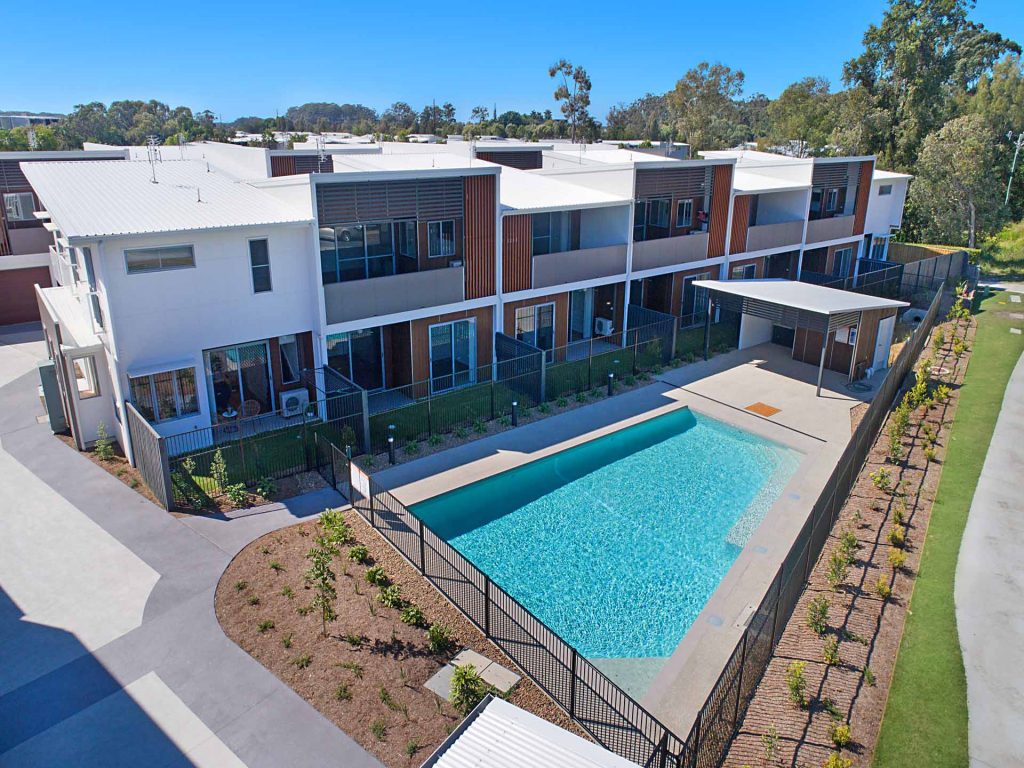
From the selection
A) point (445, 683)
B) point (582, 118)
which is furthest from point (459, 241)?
point (582, 118)

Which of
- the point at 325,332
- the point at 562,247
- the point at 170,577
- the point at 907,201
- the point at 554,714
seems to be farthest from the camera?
the point at 907,201

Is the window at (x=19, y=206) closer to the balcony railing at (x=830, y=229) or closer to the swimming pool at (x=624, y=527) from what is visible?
the swimming pool at (x=624, y=527)

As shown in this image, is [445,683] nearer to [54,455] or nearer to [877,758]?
[877,758]

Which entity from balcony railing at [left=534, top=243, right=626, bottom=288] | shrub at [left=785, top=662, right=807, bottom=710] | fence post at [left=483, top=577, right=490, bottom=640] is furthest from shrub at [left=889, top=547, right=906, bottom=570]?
balcony railing at [left=534, top=243, right=626, bottom=288]

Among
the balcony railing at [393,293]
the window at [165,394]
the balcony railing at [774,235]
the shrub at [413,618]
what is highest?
the balcony railing at [774,235]

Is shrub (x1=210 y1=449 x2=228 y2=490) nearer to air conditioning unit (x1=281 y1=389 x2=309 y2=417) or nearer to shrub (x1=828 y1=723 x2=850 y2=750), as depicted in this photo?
air conditioning unit (x1=281 y1=389 x2=309 y2=417)

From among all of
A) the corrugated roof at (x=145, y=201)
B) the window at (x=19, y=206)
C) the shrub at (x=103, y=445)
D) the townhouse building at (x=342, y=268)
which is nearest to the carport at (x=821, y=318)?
the townhouse building at (x=342, y=268)
